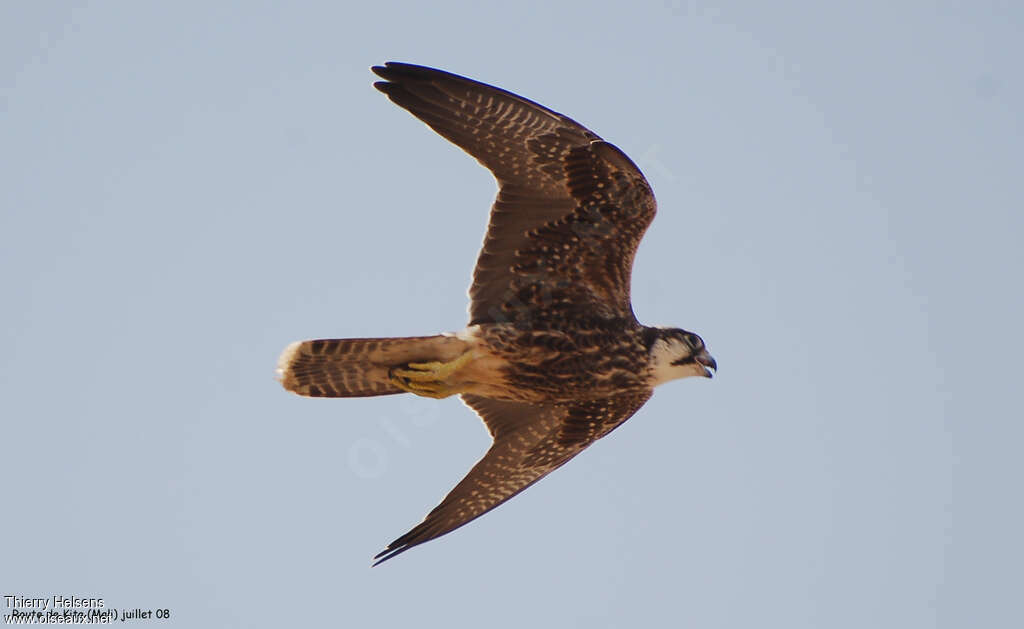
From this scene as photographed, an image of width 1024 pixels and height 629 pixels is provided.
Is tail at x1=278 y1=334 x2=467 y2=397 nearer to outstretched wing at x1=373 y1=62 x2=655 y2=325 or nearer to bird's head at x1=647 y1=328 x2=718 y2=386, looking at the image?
outstretched wing at x1=373 y1=62 x2=655 y2=325

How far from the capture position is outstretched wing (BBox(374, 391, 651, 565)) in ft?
35.3

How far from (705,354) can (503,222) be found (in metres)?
1.71

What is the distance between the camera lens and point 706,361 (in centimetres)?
1024

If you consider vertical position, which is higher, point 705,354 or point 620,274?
point 620,274

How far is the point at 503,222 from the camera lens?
1019 cm

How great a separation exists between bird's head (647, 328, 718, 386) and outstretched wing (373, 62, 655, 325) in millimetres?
381

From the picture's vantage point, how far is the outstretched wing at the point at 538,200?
9.93 metres

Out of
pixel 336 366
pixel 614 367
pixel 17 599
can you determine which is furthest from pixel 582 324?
pixel 17 599

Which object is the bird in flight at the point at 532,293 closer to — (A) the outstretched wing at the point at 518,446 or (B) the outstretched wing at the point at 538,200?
(B) the outstretched wing at the point at 538,200

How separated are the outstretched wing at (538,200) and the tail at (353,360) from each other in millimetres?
438

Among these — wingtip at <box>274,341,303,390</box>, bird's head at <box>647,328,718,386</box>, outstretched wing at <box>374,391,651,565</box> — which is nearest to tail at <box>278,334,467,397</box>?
wingtip at <box>274,341,303,390</box>

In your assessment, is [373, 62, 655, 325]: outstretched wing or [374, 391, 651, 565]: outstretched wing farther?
[374, 391, 651, 565]: outstretched wing

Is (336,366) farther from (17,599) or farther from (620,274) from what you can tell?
(17,599)

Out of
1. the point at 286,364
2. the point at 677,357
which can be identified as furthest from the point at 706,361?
the point at 286,364
